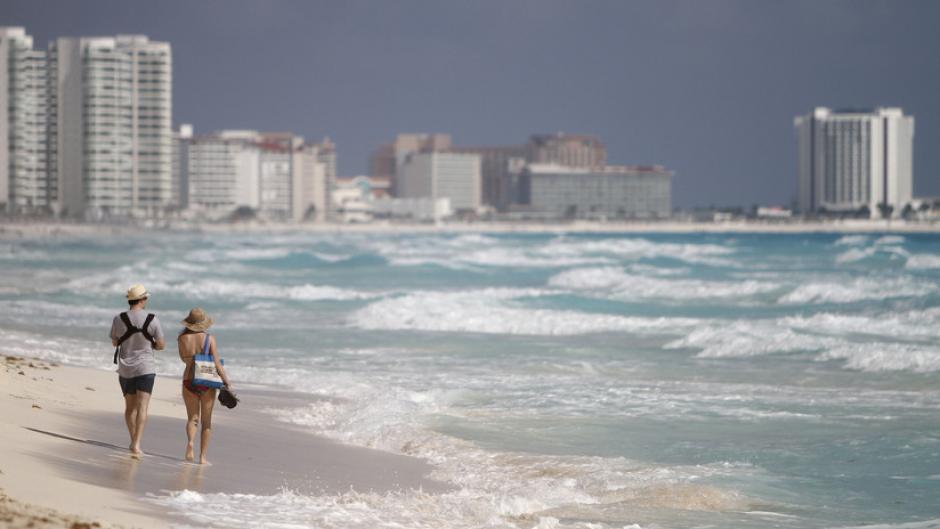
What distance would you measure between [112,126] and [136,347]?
452ft

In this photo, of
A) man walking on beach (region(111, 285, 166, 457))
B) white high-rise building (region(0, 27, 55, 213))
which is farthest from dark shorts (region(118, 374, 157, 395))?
white high-rise building (region(0, 27, 55, 213))

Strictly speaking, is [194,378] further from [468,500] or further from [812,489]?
[812,489]

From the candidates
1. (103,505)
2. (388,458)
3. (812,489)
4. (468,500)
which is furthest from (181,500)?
(812,489)

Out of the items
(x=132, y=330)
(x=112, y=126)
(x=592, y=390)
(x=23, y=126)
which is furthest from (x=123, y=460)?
(x=112, y=126)

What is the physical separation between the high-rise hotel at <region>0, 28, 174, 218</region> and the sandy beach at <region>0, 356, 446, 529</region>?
131 meters

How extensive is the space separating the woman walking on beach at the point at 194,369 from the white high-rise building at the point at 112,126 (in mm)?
135561

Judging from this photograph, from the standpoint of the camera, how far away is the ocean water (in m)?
9.13

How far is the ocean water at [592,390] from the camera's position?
913 cm

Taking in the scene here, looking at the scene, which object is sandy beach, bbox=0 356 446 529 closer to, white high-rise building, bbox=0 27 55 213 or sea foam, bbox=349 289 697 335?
sea foam, bbox=349 289 697 335

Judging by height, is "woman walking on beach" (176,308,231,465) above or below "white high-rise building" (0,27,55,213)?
below

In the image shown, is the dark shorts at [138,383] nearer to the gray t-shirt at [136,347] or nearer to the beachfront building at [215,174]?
the gray t-shirt at [136,347]

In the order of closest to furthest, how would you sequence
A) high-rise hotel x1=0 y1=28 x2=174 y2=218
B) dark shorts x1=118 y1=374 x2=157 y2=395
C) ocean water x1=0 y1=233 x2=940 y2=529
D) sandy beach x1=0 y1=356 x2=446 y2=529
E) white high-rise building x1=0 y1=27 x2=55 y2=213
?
sandy beach x1=0 y1=356 x2=446 y2=529, ocean water x1=0 y1=233 x2=940 y2=529, dark shorts x1=118 y1=374 x2=157 y2=395, white high-rise building x1=0 y1=27 x2=55 y2=213, high-rise hotel x1=0 y1=28 x2=174 y2=218

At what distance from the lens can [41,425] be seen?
32.9 ft

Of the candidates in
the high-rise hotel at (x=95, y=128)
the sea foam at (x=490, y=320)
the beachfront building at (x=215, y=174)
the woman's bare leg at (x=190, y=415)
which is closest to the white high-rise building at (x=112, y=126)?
the high-rise hotel at (x=95, y=128)
